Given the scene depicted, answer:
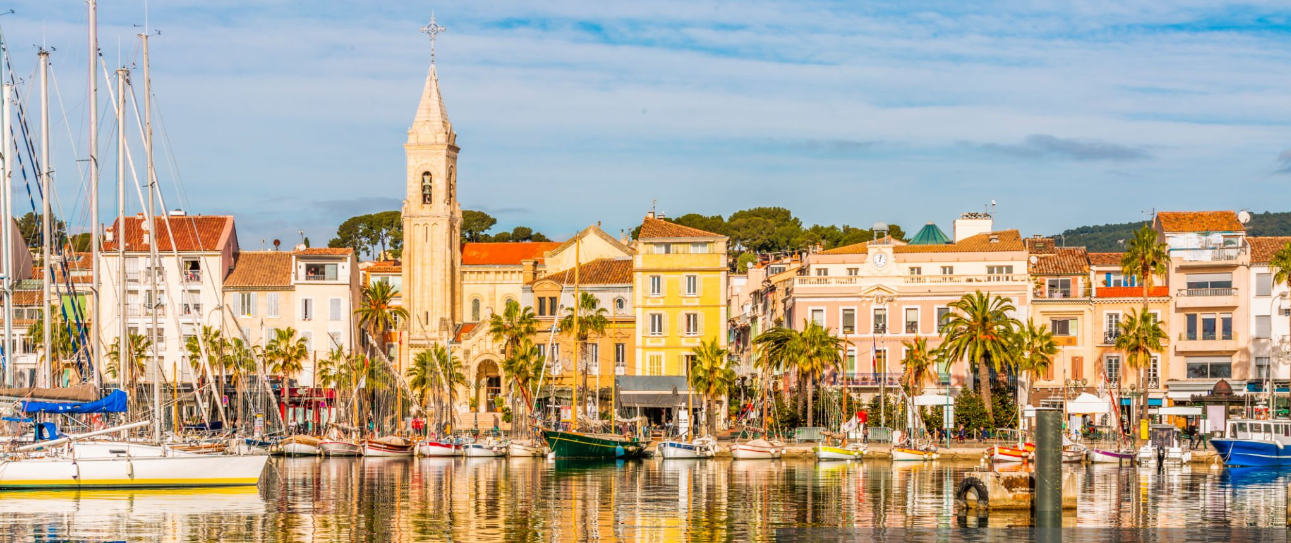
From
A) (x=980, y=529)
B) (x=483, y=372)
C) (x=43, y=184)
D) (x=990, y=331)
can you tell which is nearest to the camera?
(x=980, y=529)

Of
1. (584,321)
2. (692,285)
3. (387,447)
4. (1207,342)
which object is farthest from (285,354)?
(1207,342)

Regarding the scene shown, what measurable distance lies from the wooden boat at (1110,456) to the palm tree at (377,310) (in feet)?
A: 158

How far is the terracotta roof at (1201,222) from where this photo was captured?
9569 cm

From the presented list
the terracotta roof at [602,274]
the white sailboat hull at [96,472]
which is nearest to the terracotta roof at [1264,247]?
the terracotta roof at [602,274]

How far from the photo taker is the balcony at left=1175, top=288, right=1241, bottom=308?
9188cm

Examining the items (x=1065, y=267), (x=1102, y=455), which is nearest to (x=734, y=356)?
(x=1065, y=267)

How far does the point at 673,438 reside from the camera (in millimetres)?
84812

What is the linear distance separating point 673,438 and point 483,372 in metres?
23.6

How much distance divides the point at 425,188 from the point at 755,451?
42.8 metres

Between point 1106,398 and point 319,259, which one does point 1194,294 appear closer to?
point 1106,398

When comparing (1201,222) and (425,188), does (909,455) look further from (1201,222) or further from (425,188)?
(425,188)

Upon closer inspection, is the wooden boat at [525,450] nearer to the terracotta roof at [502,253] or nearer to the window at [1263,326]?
the terracotta roof at [502,253]

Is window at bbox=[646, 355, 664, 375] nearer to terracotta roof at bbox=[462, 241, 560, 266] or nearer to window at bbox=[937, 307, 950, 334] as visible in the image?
window at bbox=[937, 307, 950, 334]

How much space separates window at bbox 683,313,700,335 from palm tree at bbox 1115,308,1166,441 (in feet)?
77.0
